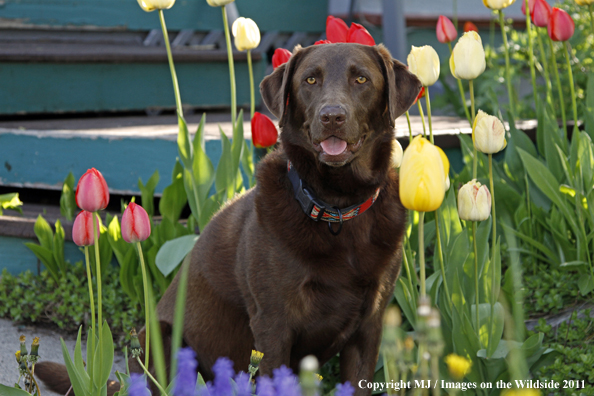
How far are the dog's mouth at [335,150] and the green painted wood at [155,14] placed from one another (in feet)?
12.3

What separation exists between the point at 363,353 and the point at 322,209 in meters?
0.55

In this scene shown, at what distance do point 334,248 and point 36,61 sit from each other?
301 cm

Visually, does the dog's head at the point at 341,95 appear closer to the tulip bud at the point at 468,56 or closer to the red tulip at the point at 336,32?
the tulip bud at the point at 468,56

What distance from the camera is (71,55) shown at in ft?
13.0

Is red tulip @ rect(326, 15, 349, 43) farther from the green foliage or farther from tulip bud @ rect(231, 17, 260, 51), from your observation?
the green foliage

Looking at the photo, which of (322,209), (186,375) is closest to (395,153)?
(322,209)

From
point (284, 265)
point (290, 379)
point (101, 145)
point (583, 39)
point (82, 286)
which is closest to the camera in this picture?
point (290, 379)

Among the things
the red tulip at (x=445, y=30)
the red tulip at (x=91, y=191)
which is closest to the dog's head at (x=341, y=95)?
the red tulip at (x=445, y=30)

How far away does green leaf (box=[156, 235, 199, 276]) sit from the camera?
8.46ft

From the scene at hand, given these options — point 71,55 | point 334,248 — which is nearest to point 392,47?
point 71,55

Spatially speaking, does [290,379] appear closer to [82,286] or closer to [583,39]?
[82,286]

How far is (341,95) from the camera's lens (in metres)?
1.91

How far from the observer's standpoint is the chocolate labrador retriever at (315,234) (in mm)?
1872

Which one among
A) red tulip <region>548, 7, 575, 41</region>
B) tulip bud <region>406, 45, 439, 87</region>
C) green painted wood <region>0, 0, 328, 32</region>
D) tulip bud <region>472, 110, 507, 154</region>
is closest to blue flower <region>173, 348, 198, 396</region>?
tulip bud <region>472, 110, 507, 154</region>
